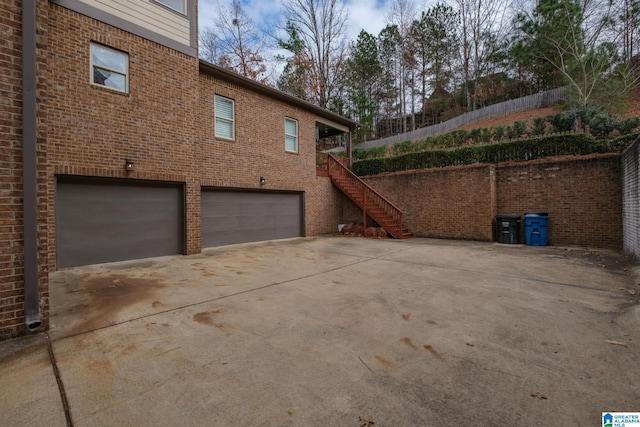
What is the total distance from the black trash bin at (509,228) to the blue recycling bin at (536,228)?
29cm

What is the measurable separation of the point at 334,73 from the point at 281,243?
703 inches

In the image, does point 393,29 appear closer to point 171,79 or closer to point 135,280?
point 171,79

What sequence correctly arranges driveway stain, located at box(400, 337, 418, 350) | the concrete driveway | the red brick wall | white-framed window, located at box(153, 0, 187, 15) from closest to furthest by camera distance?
1. the concrete driveway
2. driveway stain, located at box(400, 337, 418, 350)
3. white-framed window, located at box(153, 0, 187, 15)
4. the red brick wall

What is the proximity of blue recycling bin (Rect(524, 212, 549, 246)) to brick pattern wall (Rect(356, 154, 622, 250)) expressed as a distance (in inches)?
16.4

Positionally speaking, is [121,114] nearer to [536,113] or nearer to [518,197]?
[518,197]

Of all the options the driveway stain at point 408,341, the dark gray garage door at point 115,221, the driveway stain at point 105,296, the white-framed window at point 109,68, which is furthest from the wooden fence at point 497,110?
the driveway stain at point 408,341

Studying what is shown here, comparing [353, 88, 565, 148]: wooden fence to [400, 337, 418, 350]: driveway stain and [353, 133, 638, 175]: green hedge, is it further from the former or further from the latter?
[400, 337, 418, 350]: driveway stain

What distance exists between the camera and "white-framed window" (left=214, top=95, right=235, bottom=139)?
29.3 ft

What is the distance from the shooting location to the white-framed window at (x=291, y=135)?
11.2 m

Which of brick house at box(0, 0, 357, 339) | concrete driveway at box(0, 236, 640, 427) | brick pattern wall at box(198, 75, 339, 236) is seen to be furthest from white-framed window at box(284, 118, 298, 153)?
concrete driveway at box(0, 236, 640, 427)

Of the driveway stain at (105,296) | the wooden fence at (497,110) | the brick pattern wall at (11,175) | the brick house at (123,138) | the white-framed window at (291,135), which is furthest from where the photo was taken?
the wooden fence at (497,110)

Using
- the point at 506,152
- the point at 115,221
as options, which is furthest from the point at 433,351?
the point at 506,152

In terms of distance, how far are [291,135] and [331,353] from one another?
9929 millimetres

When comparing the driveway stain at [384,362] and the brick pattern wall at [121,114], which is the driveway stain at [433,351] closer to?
the driveway stain at [384,362]
